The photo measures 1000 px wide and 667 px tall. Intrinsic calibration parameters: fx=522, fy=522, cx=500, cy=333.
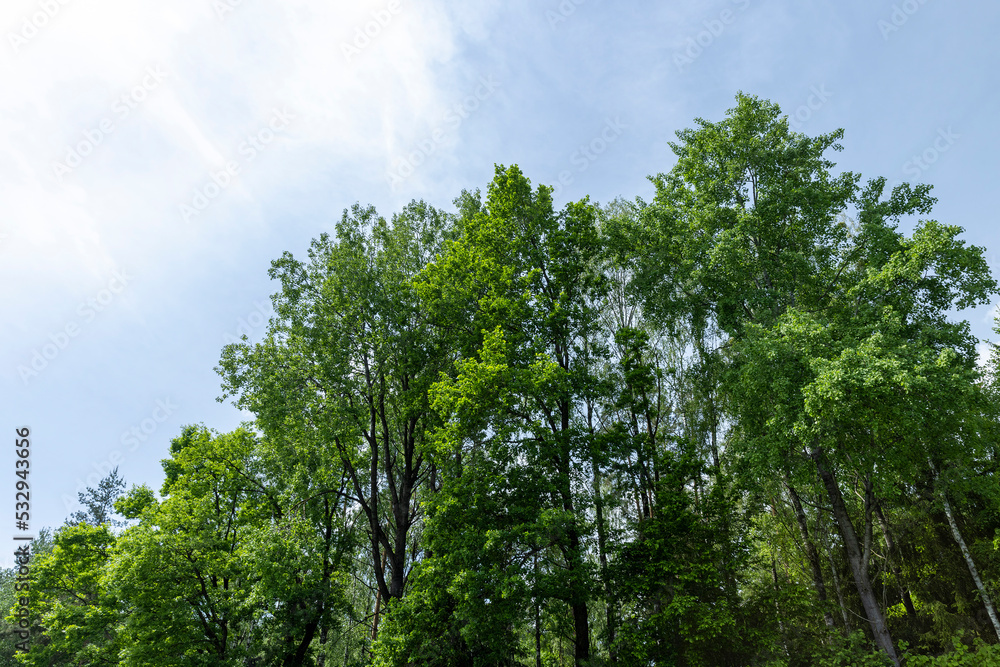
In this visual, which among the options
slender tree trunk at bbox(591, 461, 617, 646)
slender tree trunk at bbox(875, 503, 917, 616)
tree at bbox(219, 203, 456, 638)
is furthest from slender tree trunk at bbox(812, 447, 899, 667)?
tree at bbox(219, 203, 456, 638)

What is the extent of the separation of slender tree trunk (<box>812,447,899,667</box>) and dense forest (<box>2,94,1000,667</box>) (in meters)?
0.09

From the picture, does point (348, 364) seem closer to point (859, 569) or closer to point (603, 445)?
point (603, 445)

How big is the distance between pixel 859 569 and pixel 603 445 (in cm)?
779

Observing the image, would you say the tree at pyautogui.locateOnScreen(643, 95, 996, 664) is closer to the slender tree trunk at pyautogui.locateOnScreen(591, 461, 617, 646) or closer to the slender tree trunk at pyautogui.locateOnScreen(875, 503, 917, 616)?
the slender tree trunk at pyautogui.locateOnScreen(591, 461, 617, 646)

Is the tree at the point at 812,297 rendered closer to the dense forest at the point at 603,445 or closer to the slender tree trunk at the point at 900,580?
the dense forest at the point at 603,445

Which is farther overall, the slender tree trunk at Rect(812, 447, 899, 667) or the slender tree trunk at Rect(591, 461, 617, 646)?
the slender tree trunk at Rect(591, 461, 617, 646)

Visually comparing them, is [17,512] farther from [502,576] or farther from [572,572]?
[572,572]

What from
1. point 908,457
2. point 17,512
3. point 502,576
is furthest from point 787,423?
point 17,512

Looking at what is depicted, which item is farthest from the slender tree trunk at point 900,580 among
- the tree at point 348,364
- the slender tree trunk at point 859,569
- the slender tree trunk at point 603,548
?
the tree at point 348,364

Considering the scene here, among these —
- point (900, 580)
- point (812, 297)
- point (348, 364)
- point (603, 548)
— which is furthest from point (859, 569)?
point (348, 364)

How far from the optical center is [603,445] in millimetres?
16953

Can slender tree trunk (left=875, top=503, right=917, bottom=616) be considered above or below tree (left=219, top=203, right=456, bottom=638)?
below

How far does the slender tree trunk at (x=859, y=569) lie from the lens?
14062 millimetres

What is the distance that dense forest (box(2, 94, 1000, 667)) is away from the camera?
46.8 feet
